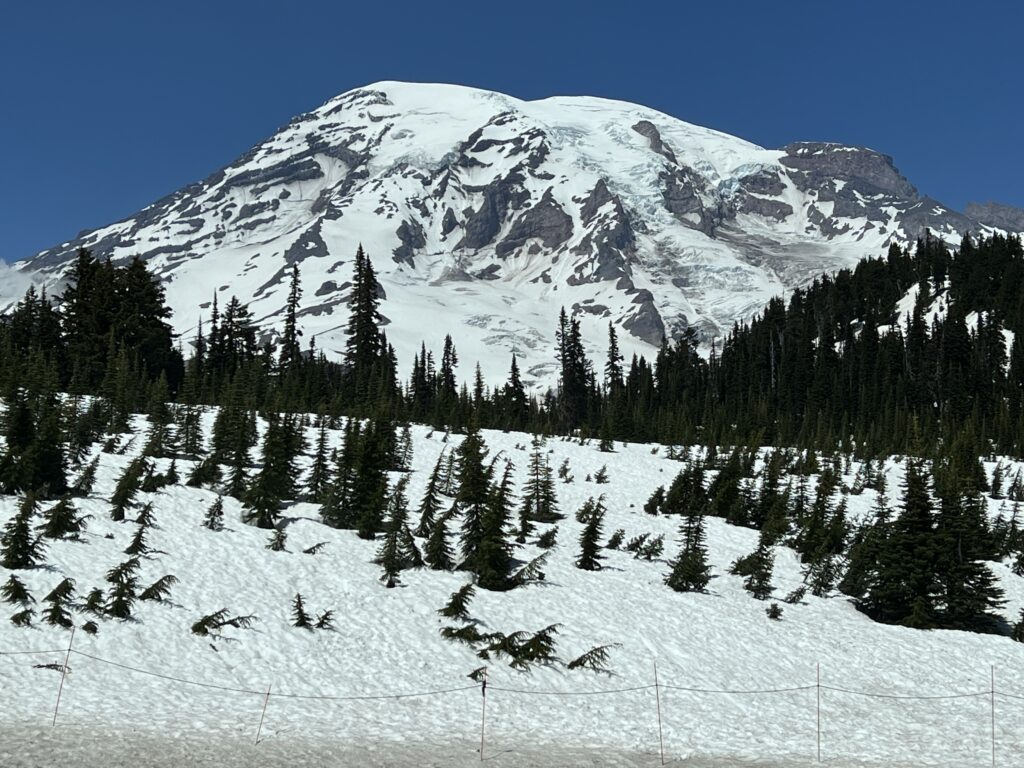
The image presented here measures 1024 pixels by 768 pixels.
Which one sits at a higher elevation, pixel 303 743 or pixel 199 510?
pixel 199 510

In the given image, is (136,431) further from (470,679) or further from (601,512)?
(470,679)

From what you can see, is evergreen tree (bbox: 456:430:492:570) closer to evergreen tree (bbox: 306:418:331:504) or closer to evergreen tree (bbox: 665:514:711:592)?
evergreen tree (bbox: 306:418:331:504)

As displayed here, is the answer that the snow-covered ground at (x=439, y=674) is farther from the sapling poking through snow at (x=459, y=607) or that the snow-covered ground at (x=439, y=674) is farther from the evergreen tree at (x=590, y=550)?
the evergreen tree at (x=590, y=550)

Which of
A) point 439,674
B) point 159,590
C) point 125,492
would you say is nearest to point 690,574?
point 439,674

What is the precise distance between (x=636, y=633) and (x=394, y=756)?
34.0 feet

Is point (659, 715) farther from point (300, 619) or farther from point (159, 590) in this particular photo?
point (159, 590)

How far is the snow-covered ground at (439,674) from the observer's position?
14305 mm

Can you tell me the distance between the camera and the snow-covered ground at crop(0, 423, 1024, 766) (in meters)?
14.3

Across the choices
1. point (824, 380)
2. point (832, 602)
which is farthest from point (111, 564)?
point (824, 380)

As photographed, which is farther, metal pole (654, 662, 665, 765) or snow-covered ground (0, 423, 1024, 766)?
metal pole (654, 662, 665, 765)

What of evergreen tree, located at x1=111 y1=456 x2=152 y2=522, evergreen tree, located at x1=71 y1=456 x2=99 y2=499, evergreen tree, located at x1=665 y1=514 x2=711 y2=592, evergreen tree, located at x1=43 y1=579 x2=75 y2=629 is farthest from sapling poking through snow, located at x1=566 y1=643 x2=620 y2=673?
evergreen tree, located at x1=71 y1=456 x2=99 y2=499

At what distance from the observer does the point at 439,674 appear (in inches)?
725

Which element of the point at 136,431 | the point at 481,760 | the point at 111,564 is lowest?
the point at 481,760

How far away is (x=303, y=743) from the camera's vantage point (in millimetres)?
14031
